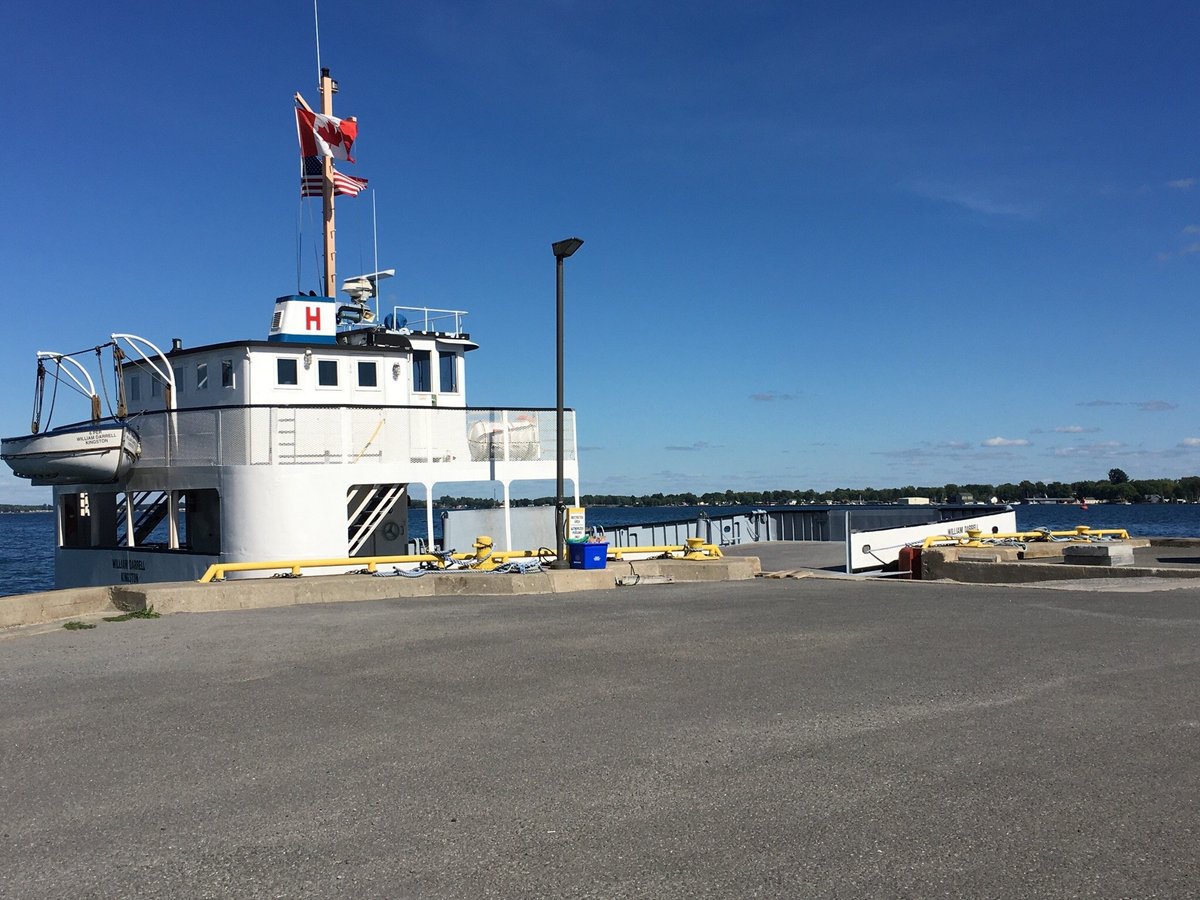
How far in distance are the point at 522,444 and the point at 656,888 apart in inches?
646

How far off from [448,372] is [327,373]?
2.94 meters

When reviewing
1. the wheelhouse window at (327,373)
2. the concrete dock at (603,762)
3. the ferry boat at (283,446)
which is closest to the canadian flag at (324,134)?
the ferry boat at (283,446)

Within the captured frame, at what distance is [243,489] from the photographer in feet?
57.5

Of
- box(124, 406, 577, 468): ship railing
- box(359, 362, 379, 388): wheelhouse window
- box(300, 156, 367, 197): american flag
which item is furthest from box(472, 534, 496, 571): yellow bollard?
box(300, 156, 367, 197): american flag

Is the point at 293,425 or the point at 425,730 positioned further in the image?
the point at 293,425

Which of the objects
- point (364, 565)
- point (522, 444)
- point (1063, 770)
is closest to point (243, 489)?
point (364, 565)

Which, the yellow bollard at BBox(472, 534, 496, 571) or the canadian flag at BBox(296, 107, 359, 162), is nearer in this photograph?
the yellow bollard at BBox(472, 534, 496, 571)

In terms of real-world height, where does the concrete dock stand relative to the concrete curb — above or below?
below

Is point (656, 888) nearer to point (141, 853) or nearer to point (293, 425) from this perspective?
point (141, 853)

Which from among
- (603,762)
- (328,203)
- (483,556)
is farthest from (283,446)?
(603,762)

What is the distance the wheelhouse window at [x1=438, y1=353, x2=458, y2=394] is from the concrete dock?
1154 cm

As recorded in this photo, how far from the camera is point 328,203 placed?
2344 centimetres

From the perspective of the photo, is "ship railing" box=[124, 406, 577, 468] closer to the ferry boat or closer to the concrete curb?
the ferry boat

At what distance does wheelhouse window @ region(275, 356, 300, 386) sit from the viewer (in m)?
19.8
